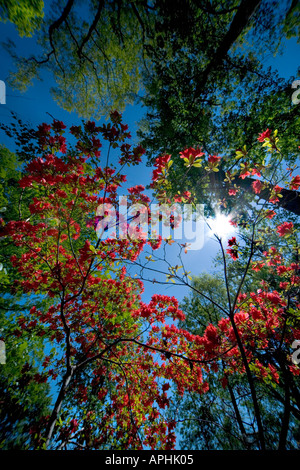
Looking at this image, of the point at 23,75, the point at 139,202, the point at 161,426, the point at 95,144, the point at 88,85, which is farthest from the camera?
the point at 88,85

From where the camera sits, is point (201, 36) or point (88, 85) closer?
point (201, 36)

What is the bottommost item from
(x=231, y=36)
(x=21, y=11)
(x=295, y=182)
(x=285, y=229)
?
(x=285, y=229)

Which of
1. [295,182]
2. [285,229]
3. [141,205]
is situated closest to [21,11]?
[141,205]

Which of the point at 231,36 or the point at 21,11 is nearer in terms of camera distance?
the point at 21,11

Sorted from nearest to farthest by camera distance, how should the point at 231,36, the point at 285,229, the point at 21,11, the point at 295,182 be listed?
the point at 21,11 < the point at 295,182 < the point at 285,229 < the point at 231,36

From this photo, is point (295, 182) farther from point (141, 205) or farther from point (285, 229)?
point (141, 205)

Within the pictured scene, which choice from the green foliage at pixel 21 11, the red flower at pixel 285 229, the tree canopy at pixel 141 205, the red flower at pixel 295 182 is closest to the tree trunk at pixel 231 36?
the tree canopy at pixel 141 205

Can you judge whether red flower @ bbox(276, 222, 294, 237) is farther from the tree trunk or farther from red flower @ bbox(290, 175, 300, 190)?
the tree trunk

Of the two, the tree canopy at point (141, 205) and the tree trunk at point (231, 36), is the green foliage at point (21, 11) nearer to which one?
the tree canopy at point (141, 205)

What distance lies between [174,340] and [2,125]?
27.4 feet

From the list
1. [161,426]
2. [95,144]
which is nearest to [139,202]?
[95,144]

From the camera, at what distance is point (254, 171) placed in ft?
9.84

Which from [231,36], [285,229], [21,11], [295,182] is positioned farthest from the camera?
[231,36]
